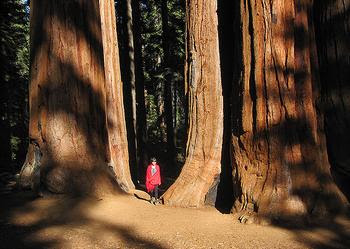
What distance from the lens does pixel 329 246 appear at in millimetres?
6051

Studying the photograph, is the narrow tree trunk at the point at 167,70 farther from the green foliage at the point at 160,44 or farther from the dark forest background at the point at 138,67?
the green foliage at the point at 160,44

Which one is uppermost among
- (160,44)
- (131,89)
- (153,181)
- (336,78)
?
(160,44)

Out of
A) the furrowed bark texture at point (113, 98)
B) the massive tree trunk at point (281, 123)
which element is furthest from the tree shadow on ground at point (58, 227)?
the furrowed bark texture at point (113, 98)

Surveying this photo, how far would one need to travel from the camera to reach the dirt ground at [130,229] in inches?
239

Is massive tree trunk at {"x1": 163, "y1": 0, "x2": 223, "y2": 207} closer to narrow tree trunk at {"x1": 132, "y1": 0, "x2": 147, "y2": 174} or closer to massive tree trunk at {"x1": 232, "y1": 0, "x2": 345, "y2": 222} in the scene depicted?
massive tree trunk at {"x1": 232, "y1": 0, "x2": 345, "y2": 222}

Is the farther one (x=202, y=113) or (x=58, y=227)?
(x=202, y=113)

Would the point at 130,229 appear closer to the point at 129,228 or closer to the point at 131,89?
the point at 129,228

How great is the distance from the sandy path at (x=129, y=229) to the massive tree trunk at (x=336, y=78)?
4.49 feet

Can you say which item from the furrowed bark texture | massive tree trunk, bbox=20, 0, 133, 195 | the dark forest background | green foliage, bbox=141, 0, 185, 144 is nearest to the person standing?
the furrowed bark texture

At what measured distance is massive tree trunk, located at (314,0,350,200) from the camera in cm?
802

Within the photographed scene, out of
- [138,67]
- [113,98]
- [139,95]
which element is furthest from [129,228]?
[138,67]

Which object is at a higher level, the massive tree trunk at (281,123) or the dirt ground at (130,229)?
the massive tree trunk at (281,123)

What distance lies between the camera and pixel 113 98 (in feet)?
36.8

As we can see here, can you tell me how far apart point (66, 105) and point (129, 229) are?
291cm
